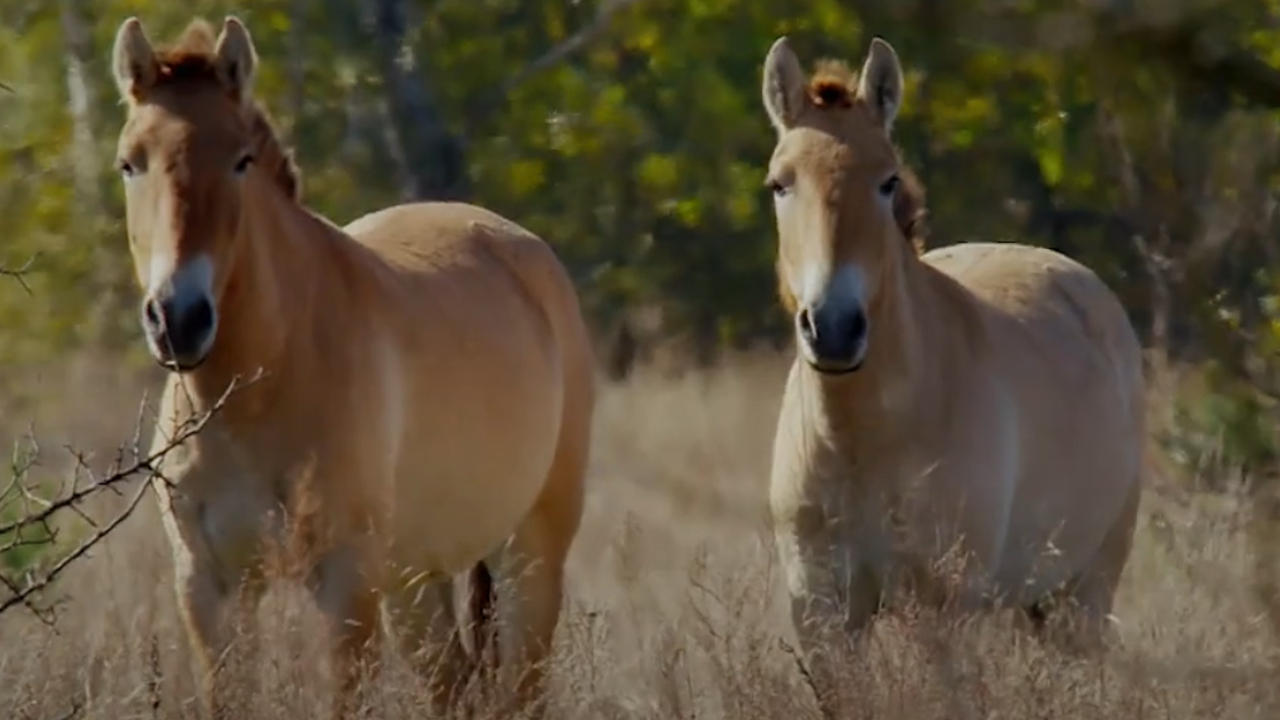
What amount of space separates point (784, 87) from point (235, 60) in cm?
139

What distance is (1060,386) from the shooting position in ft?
19.8

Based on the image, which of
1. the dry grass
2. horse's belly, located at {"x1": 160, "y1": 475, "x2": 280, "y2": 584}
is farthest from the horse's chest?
the dry grass

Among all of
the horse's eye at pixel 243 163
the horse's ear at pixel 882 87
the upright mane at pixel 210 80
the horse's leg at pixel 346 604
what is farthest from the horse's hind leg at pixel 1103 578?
the horse's eye at pixel 243 163

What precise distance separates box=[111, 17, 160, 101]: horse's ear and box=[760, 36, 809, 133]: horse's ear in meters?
1.54

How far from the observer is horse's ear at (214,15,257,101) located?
505 cm

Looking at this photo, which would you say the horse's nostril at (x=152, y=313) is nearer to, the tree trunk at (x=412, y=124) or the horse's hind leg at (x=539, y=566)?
the horse's hind leg at (x=539, y=566)

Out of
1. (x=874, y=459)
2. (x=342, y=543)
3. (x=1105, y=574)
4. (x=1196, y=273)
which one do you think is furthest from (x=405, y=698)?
(x=1196, y=273)

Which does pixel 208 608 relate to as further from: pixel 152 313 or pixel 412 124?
pixel 412 124

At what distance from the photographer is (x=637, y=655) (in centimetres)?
540

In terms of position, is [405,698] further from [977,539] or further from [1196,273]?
[1196,273]

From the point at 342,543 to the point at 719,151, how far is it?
22.6ft

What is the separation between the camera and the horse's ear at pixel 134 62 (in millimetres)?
4965

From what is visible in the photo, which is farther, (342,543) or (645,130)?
(645,130)

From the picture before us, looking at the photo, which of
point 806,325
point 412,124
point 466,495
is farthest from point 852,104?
point 412,124
